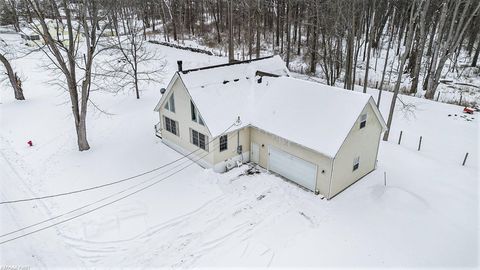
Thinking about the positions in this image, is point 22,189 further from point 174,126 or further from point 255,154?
point 255,154

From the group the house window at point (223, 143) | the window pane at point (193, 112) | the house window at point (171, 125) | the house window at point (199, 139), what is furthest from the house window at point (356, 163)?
the house window at point (171, 125)

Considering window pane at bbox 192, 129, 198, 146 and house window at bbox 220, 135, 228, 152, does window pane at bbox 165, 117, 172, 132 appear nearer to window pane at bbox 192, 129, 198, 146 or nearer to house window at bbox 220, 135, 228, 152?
window pane at bbox 192, 129, 198, 146

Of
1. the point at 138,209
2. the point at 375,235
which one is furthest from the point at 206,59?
the point at 375,235

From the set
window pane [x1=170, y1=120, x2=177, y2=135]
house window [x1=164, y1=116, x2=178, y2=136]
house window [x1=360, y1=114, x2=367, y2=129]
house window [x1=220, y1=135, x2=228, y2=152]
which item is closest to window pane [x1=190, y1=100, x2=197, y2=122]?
house window [x1=220, y1=135, x2=228, y2=152]

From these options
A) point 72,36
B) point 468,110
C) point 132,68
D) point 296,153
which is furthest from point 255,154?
point 132,68

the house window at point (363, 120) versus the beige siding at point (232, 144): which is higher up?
the house window at point (363, 120)

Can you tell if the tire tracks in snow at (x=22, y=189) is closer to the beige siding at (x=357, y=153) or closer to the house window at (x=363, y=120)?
the beige siding at (x=357, y=153)

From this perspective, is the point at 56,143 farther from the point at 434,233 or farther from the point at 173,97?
the point at 434,233
